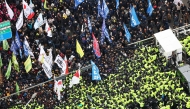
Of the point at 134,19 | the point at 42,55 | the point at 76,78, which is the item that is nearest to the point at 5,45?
the point at 42,55

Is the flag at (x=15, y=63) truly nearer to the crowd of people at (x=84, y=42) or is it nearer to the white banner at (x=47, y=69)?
the crowd of people at (x=84, y=42)

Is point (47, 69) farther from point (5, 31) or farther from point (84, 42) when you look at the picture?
point (5, 31)

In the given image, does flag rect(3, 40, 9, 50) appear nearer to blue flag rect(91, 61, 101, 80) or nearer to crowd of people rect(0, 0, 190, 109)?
crowd of people rect(0, 0, 190, 109)

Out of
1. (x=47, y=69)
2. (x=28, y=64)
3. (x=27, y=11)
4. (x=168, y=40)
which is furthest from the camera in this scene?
(x=27, y=11)

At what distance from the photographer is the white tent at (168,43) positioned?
34.4 meters

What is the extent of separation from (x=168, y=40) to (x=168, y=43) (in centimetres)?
27

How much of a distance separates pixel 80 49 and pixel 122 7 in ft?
19.1

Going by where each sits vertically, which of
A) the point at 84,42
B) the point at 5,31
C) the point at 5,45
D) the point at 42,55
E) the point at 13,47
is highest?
the point at 5,31

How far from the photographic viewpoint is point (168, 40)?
35062 millimetres

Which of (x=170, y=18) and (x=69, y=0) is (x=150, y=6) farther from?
(x=69, y=0)

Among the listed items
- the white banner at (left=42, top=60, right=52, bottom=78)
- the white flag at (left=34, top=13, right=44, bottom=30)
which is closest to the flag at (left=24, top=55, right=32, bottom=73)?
the white banner at (left=42, top=60, right=52, bottom=78)

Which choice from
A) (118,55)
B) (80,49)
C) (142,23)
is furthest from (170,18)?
(80,49)

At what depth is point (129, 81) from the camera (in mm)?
33688

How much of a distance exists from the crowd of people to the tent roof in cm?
162
